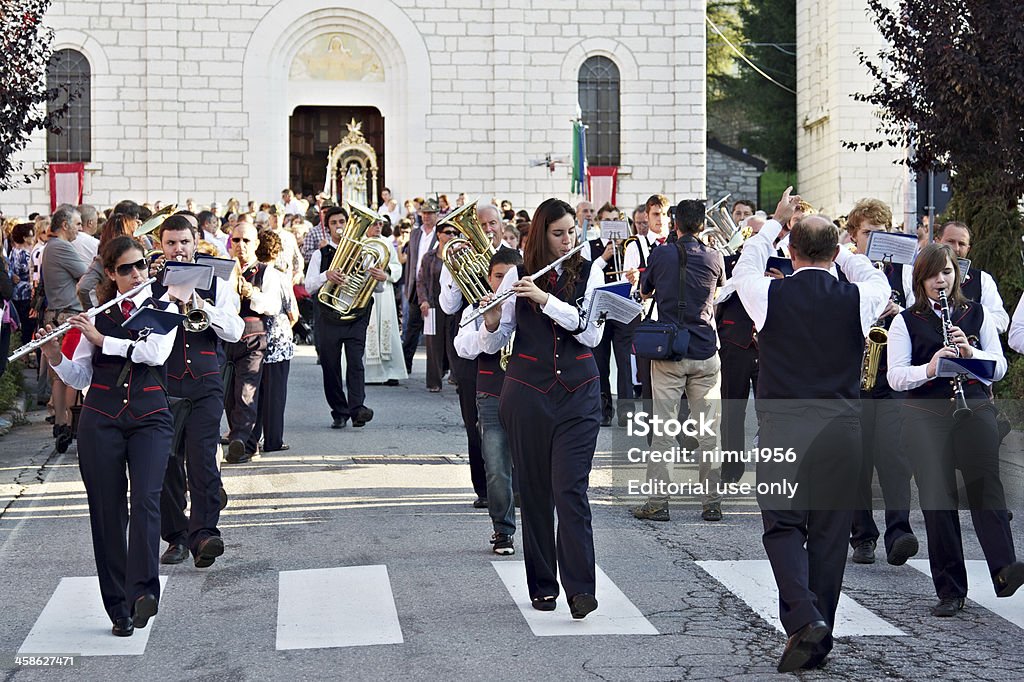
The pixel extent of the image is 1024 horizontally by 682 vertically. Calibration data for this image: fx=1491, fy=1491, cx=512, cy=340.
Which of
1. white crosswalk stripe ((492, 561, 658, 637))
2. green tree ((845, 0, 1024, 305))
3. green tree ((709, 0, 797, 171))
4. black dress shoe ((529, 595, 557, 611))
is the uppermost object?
green tree ((709, 0, 797, 171))

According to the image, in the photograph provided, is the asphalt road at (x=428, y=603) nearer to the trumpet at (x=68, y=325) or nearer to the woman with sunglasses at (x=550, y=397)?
the woman with sunglasses at (x=550, y=397)

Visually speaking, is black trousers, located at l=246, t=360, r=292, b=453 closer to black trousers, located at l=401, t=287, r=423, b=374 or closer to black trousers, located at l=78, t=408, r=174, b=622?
black trousers, located at l=78, t=408, r=174, b=622

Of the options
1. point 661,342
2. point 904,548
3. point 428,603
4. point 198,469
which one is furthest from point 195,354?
point 904,548

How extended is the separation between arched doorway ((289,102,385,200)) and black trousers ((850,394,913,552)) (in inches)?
1036

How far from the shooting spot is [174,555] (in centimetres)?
879

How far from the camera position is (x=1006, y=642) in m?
6.93

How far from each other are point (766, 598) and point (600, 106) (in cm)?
2809

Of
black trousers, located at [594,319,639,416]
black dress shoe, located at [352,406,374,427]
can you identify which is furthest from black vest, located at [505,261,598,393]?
black dress shoe, located at [352,406,374,427]

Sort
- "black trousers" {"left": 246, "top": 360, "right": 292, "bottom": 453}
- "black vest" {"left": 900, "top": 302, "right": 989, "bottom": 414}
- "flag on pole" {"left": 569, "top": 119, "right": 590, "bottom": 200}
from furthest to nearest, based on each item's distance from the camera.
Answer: "flag on pole" {"left": 569, "top": 119, "right": 590, "bottom": 200}
"black trousers" {"left": 246, "top": 360, "right": 292, "bottom": 453}
"black vest" {"left": 900, "top": 302, "right": 989, "bottom": 414}

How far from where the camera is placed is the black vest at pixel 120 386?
7164mm

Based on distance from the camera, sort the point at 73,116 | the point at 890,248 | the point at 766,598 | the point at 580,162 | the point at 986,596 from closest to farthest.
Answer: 1. the point at 766,598
2. the point at 986,596
3. the point at 890,248
4. the point at 580,162
5. the point at 73,116

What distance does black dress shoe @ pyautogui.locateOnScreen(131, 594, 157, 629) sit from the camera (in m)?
6.97

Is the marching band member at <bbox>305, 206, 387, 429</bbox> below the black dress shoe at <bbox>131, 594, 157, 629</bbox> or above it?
above

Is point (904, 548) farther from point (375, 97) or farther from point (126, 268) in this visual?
point (375, 97)
